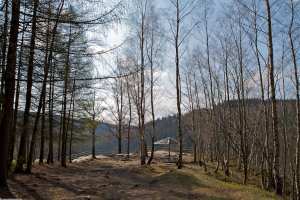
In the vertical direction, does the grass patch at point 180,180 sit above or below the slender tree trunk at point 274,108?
below

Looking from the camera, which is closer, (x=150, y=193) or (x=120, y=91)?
(x=150, y=193)

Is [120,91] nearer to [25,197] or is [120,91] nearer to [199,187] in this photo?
[199,187]

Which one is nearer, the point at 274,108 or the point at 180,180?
the point at 274,108

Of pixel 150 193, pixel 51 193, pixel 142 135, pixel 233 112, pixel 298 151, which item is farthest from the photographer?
pixel 233 112

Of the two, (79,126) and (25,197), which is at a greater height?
(79,126)

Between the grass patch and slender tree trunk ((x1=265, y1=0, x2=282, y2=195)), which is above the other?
slender tree trunk ((x1=265, y1=0, x2=282, y2=195))

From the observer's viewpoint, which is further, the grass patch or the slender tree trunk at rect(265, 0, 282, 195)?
the grass patch

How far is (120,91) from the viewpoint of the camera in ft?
110

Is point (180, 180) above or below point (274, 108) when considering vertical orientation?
below

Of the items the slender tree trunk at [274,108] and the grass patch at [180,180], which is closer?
the slender tree trunk at [274,108]

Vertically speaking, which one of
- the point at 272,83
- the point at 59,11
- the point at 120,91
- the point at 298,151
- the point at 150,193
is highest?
the point at 120,91

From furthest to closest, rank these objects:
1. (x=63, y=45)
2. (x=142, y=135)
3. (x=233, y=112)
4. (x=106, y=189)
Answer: (x=233, y=112)
(x=142, y=135)
(x=106, y=189)
(x=63, y=45)

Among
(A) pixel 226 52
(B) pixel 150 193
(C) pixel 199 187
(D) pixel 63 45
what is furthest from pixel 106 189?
(A) pixel 226 52

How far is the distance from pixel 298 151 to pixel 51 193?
1066 centimetres
